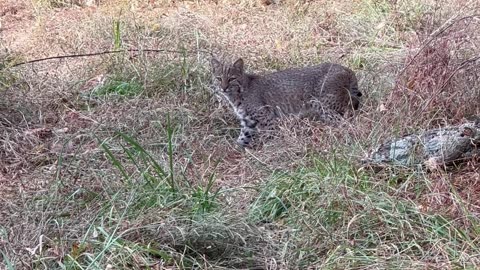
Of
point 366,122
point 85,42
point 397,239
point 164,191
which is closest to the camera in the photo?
point 397,239

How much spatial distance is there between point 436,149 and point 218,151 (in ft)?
5.07

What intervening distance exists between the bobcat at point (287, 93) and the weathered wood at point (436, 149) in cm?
134

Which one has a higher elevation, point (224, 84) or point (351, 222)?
point (351, 222)

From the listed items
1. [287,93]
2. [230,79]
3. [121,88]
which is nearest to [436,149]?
[287,93]

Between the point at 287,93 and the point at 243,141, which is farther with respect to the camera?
the point at 287,93

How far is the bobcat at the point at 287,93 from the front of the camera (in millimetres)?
5695

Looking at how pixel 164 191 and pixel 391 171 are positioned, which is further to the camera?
pixel 391 171

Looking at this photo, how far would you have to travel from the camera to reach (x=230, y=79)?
18.9 feet

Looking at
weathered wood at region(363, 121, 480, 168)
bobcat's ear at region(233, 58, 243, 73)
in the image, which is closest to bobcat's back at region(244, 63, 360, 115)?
bobcat's ear at region(233, 58, 243, 73)

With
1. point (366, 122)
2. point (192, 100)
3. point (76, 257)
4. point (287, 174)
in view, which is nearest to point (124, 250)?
point (76, 257)

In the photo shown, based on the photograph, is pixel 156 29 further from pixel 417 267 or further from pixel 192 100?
pixel 417 267

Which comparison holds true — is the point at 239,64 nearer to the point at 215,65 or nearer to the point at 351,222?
the point at 215,65

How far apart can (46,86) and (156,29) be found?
1.54 m

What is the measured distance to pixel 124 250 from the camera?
10.7 ft
